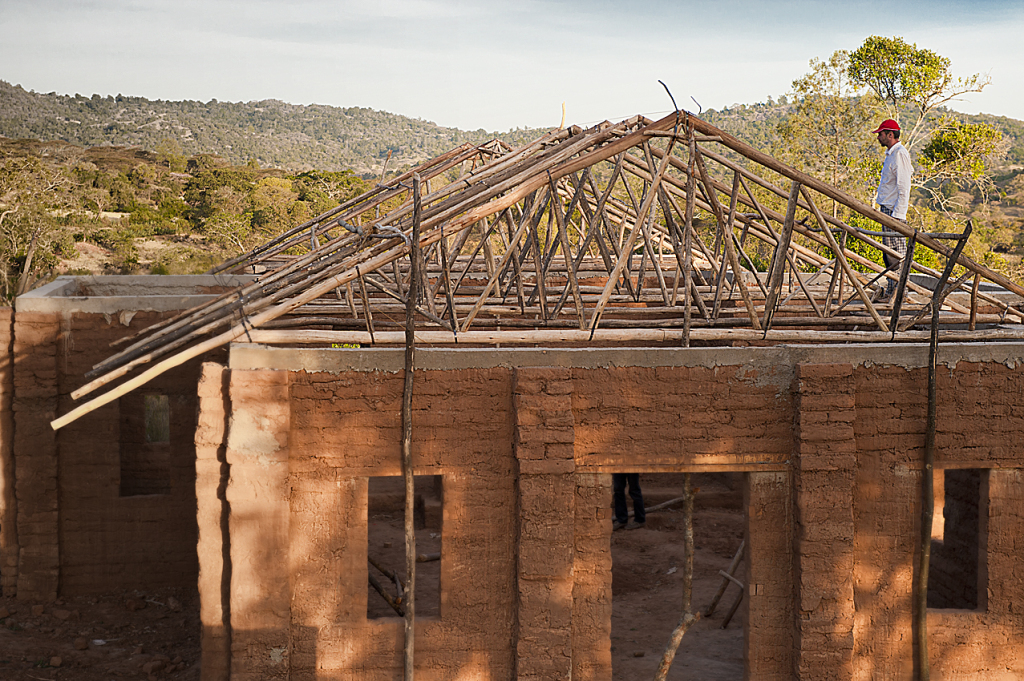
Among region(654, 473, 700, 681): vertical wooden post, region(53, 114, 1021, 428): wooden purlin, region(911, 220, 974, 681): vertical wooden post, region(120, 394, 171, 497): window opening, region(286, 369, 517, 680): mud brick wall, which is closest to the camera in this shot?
region(286, 369, 517, 680): mud brick wall

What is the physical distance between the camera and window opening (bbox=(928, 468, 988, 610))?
9.02m

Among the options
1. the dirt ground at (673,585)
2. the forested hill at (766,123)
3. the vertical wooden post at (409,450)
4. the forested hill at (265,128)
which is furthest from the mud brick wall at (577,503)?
the forested hill at (265,128)

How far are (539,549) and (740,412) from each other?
2270 mm

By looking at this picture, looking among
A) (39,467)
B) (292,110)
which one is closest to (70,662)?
(39,467)

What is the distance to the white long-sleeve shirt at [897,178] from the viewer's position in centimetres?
1032

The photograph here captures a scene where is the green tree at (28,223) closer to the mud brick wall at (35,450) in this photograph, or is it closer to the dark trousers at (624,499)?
the mud brick wall at (35,450)

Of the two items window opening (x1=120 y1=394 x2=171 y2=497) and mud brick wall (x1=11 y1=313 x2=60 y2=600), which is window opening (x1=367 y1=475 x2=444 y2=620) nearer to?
window opening (x1=120 y1=394 x2=171 y2=497)

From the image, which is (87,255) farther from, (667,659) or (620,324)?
(667,659)

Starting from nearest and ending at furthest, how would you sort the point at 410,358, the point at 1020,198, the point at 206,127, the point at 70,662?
1. the point at 410,358
2. the point at 70,662
3. the point at 1020,198
4. the point at 206,127

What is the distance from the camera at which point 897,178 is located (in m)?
10.3

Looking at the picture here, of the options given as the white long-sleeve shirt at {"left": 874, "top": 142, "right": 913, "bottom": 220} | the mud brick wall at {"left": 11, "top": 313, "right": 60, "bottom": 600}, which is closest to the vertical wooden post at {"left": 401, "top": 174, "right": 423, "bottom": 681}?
the mud brick wall at {"left": 11, "top": 313, "right": 60, "bottom": 600}

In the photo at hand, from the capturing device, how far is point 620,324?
31.6ft

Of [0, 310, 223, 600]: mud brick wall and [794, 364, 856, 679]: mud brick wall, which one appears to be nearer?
[794, 364, 856, 679]: mud brick wall

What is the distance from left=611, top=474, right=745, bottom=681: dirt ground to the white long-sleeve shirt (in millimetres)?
4406
